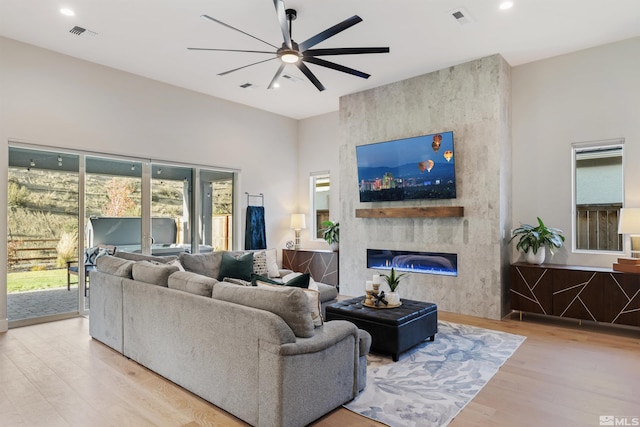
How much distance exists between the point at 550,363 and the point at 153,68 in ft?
20.1

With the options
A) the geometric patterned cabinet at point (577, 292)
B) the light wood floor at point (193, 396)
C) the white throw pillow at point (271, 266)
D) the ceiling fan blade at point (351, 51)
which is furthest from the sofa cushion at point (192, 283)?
the geometric patterned cabinet at point (577, 292)

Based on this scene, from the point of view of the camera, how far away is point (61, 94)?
504cm

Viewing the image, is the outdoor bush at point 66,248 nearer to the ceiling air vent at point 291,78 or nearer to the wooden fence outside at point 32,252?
the wooden fence outside at point 32,252

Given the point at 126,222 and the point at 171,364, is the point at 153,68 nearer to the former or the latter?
the point at 126,222

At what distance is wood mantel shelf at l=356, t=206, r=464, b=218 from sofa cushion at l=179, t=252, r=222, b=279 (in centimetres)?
252

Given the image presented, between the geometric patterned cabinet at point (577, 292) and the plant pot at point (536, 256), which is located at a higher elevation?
the plant pot at point (536, 256)

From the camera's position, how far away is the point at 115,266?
4.05m

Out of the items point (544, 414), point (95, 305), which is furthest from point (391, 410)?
point (95, 305)

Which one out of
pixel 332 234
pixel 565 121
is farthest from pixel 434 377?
pixel 332 234

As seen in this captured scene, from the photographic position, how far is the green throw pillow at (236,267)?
15.9 feet

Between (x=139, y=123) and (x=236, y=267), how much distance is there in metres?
2.84

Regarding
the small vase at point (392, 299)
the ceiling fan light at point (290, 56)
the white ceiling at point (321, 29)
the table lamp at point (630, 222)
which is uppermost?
the white ceiling at point (321, 29)

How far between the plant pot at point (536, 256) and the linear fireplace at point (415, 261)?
0.92m

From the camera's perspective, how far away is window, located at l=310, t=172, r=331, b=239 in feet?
26.0
